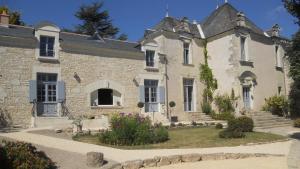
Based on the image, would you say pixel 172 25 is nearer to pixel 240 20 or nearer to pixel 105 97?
pixel 240 20

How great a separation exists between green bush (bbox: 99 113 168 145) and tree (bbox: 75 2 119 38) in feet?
78.8

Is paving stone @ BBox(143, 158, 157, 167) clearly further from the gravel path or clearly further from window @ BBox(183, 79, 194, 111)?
window @ BBox(183, 79, 194, 111)

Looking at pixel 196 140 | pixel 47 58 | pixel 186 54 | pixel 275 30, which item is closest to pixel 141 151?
pixel 196 140

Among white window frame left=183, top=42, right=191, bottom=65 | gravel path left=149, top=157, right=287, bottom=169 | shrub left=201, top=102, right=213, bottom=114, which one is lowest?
gravel path left=149, top=157, right=287, bottom=169

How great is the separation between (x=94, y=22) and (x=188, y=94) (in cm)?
1796

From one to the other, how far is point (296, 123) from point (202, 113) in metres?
5.64

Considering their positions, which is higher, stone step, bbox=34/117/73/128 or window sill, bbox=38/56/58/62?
window sill, bbox=38/56/58/62

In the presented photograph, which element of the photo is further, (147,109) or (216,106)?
(216,106)

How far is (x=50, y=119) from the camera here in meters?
15.2

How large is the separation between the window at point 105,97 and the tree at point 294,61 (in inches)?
385

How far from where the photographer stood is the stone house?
49.6 ft

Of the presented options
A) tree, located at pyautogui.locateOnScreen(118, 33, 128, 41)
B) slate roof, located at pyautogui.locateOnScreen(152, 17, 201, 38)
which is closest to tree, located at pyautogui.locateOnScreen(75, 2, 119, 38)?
tree, located at pyautogui.locateOnScreen(118, 33, 128, 41)

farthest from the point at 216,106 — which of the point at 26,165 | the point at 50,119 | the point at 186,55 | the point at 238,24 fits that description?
the point at 26,165

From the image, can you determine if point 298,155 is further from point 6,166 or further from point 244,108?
point 244,108
